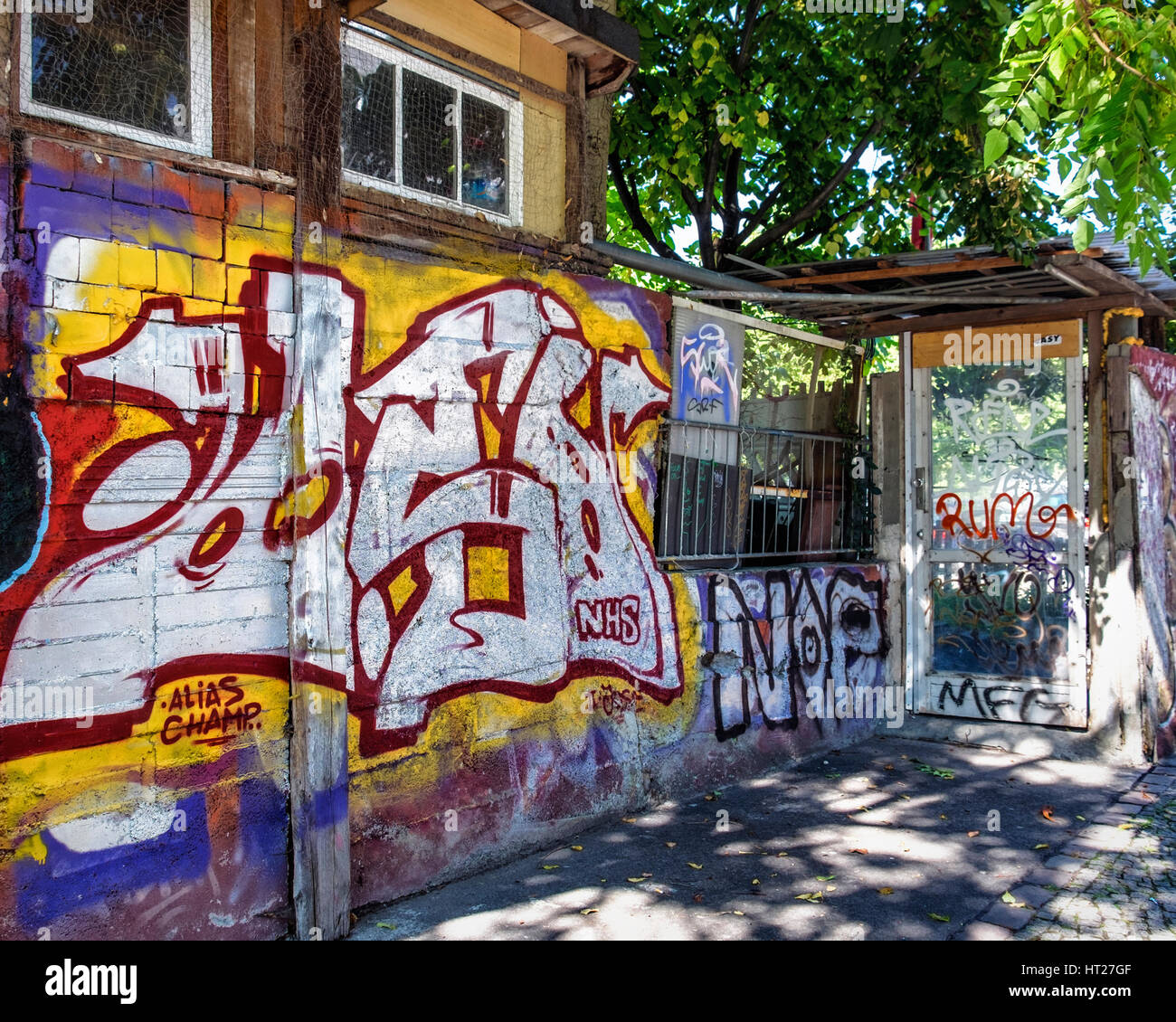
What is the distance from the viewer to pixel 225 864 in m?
3.61

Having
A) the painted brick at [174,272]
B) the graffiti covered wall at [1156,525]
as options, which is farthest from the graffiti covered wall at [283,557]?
the graffiti covered wall at [1156,525]

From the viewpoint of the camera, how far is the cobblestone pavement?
159 inches

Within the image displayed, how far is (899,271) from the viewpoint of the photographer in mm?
6324

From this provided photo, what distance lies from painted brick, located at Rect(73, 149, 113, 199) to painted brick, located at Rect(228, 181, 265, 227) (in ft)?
1.49

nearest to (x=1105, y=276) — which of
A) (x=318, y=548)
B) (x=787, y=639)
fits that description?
(x=787, y=639)

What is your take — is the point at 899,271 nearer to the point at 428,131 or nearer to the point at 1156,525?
the point at 1156,525

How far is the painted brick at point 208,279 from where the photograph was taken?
360cm

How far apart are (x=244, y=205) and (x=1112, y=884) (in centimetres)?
470

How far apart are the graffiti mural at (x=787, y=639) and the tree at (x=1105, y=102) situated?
118 inches

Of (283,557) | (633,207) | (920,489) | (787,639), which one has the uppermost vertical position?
(633,207)

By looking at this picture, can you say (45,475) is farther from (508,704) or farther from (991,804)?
(991,804)

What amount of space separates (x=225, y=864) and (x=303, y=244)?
7.75 feet
